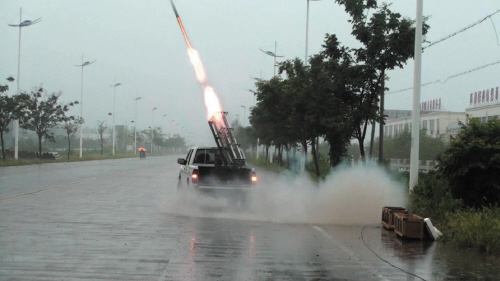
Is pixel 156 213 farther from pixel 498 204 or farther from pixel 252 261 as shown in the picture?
pixel 498 204

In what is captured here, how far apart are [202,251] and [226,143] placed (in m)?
8.26

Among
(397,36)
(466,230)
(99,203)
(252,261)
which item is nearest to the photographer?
(252,261)

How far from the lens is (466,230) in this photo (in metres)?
10.8

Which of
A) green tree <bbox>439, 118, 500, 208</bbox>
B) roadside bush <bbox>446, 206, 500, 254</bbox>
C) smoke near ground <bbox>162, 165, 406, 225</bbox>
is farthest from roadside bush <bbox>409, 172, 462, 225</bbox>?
roadside bush <bbox>446, 206, 500, 254</bbox>

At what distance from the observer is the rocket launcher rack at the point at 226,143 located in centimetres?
1727

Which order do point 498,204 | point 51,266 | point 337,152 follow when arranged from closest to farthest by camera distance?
1. point 51,266
2. point 498,204
3. point 337,152

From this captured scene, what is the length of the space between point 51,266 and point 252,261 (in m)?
2.89

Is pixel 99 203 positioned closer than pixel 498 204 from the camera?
No

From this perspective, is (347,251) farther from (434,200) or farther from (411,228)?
(434,200)

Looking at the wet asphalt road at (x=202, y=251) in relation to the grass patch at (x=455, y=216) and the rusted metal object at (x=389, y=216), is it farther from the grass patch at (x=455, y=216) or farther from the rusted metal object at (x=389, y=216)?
the grass patch at (x=455, y=216)

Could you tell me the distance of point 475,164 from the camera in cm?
1250

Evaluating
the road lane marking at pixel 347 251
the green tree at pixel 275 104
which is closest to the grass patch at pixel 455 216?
the road lane marking at pixel 347 251

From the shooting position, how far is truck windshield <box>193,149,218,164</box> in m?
18.1

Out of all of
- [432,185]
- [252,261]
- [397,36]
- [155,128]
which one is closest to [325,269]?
[252,261]
